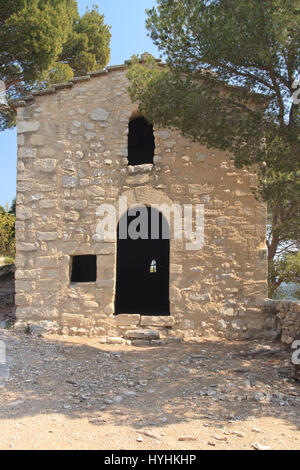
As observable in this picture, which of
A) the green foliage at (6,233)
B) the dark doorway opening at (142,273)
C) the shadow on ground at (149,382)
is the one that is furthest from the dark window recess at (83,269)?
the green foliage at (6,233)

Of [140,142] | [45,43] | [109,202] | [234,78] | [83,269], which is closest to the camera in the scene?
[234,78]

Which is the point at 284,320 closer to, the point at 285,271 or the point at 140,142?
the point at 285,271

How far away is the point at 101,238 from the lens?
735cm

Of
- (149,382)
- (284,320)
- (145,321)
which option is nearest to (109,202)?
(145,321)

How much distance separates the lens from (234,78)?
5.83 m

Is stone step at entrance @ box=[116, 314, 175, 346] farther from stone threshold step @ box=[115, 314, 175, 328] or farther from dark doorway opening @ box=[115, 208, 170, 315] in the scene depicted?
dark doorway opening @ box=[115, 208, 170, 315]

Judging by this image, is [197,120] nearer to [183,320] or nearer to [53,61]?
[183,320]

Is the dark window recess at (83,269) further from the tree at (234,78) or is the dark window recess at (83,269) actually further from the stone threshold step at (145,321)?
the tree at (234,78)

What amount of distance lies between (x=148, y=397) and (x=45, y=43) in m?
9.59

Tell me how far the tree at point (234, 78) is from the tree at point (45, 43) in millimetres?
5374

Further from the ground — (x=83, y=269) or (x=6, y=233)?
(x=6, y=233)

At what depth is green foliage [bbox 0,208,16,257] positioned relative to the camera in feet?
42.1

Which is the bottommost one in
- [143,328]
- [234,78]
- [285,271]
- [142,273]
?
[143,328]
